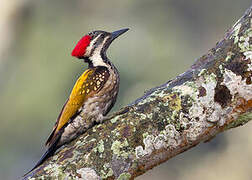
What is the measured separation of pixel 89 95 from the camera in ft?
12.1

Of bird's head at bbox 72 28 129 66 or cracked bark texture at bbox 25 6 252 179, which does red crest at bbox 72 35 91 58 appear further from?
cracked bark texture at bbox 25 6 252 179

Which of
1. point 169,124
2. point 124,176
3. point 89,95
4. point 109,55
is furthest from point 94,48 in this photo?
point 109,55

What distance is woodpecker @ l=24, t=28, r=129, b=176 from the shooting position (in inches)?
135

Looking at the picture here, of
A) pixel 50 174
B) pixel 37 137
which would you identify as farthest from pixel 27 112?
pixel 50 174

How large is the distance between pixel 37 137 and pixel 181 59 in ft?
15.2

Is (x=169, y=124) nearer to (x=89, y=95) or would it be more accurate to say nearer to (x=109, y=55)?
(x=89, y=95)

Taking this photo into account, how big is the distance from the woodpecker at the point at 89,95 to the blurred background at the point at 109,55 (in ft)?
23.0

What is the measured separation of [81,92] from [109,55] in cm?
956

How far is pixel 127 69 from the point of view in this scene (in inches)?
504

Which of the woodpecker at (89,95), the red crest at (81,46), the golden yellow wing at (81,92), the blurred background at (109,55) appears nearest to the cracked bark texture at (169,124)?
the woodpecker at (89,95)

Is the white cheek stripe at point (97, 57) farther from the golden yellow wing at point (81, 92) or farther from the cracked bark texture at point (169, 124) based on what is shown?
the cracked bark texture at point (169, 124)

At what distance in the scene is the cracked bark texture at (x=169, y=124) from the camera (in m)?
2.75

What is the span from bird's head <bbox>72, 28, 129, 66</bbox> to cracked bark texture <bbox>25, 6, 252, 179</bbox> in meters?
1.14

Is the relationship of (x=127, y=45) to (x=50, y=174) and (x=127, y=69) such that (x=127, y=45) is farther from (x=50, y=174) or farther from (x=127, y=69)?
(x=50, y=174)
